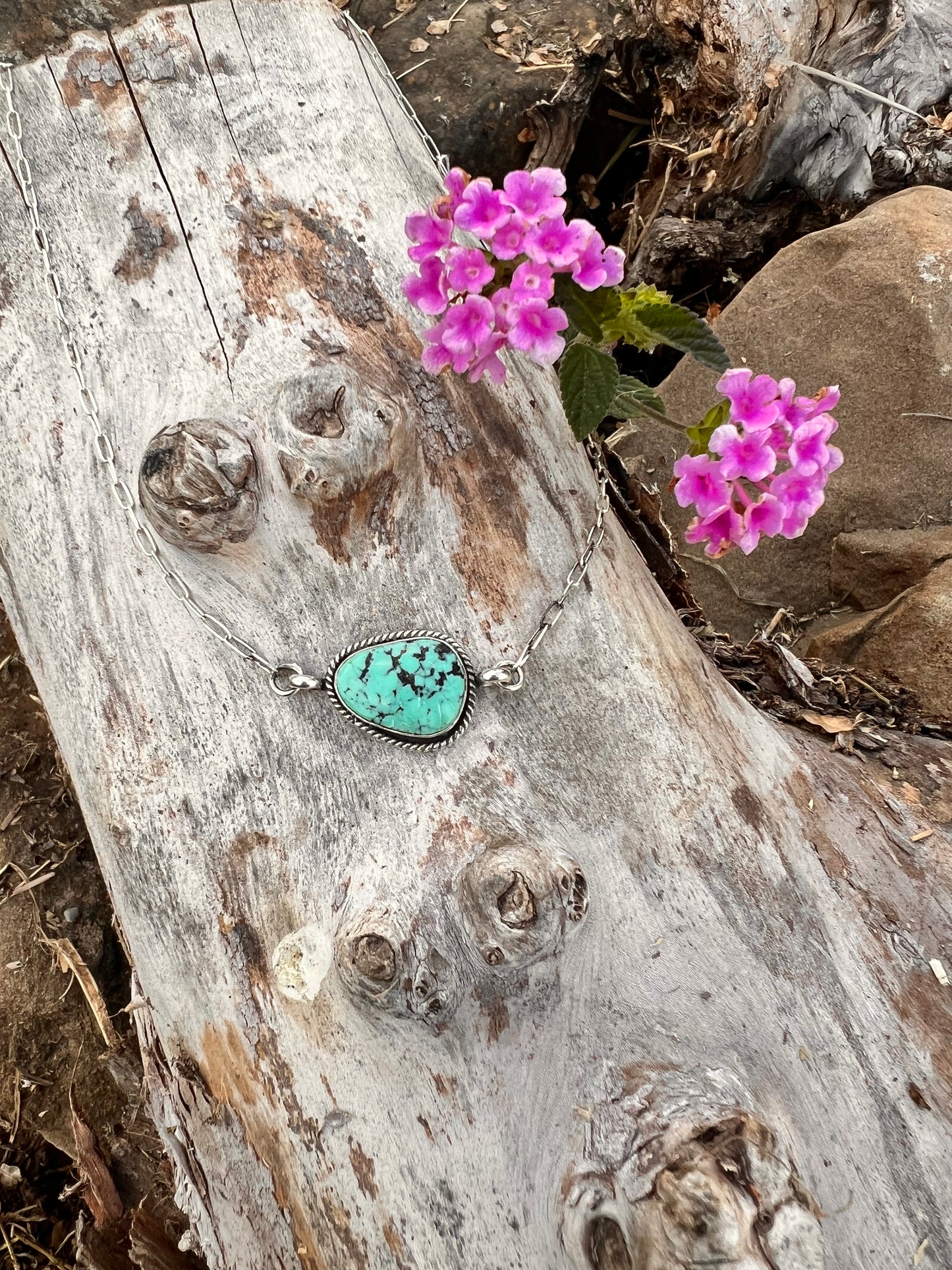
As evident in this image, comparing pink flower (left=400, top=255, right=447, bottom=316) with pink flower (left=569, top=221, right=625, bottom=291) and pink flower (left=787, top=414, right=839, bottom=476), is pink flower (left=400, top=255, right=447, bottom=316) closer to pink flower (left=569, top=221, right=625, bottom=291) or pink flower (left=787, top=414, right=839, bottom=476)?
pink flower (left=569, top=221, right=625, bottom=291)

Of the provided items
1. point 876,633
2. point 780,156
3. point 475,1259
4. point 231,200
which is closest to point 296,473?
point 231,200

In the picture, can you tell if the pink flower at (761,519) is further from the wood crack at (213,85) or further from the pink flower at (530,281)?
the wood crack at (213,85)

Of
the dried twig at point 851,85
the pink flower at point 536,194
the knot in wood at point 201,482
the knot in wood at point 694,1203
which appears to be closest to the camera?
the knot in wood at point 694,1203

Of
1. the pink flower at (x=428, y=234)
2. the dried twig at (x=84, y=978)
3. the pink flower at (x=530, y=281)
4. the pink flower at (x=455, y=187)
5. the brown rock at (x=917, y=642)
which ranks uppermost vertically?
the pink flower at (x=455, y=187)

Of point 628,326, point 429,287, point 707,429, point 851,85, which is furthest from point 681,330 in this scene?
point 851,85

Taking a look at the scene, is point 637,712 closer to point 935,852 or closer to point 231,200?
point 935,852

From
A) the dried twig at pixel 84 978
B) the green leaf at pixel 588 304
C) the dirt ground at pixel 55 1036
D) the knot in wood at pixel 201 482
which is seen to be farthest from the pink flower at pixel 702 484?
the dried twig at pixel 84 978
